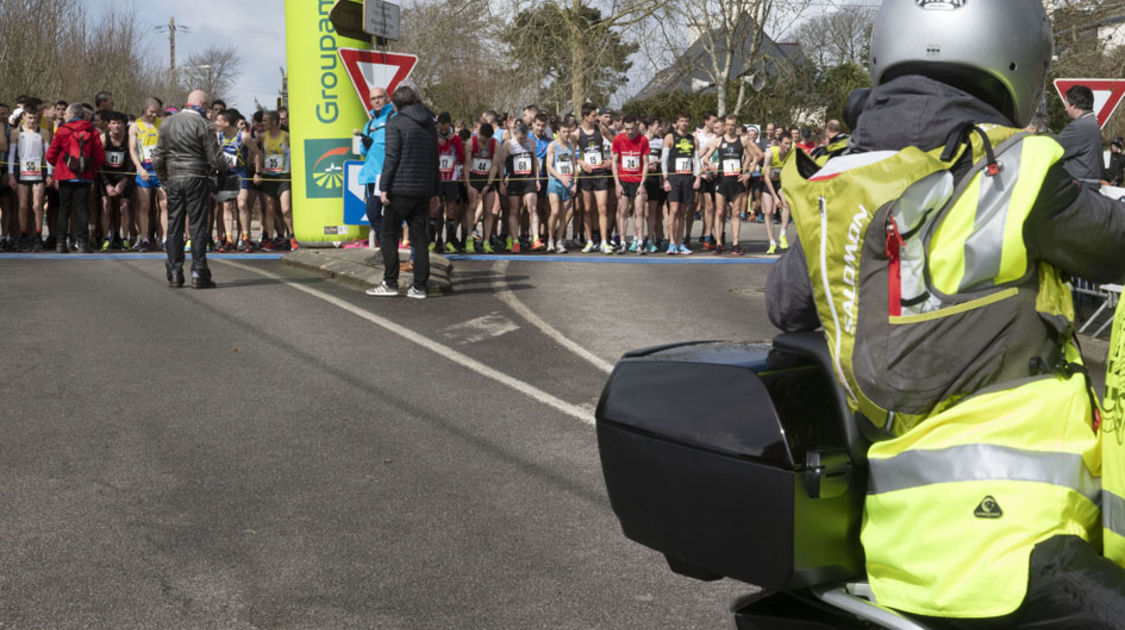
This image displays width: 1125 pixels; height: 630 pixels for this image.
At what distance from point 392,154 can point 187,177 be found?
2404 millimetres

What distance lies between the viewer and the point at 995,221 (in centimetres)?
212

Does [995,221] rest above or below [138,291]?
above

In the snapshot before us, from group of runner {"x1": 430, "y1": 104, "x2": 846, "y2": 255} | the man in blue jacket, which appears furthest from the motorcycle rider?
group of runner {"x1": 430, "y1": 104, "x2": 846, "y2": 255}

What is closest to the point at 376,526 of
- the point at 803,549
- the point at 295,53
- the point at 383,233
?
the point at 803,549

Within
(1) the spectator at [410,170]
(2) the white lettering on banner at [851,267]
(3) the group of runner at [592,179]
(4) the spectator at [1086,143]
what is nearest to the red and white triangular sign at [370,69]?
(1) the spectator at [410,170]

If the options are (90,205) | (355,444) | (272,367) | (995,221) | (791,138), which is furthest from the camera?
(791,138)

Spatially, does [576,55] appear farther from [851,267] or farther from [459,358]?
[851,267]

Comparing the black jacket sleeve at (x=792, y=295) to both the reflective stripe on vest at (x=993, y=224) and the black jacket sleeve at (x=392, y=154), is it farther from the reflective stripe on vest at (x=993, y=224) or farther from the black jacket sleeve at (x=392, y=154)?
the black jacket sleeve at (x=392, y=154)

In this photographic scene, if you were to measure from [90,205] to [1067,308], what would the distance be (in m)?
17.8

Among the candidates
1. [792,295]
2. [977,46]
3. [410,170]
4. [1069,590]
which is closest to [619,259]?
[410,170]

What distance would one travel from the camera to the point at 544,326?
10.6m

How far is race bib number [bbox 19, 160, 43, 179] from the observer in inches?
695

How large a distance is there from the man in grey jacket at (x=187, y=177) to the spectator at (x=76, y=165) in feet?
15.9

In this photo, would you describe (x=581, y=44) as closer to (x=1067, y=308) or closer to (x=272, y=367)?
(x=272, y=367)
